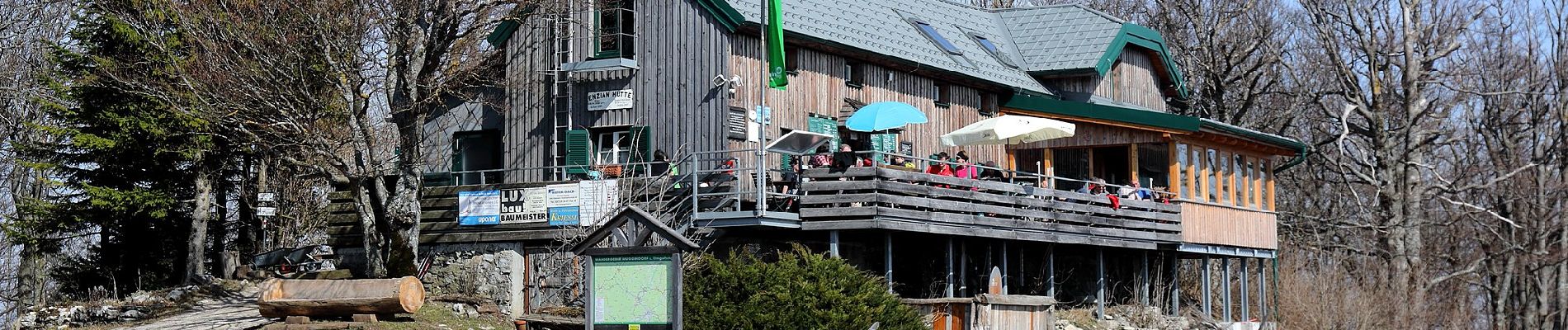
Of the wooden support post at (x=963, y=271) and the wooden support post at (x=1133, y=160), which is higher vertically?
the wooden support post at (x=1133, y=160)

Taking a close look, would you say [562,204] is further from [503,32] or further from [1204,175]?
[1204,175]

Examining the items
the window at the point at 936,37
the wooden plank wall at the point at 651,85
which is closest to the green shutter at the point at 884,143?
the window at the point at 936,37

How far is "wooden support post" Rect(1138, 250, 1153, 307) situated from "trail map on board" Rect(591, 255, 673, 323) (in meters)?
15.3

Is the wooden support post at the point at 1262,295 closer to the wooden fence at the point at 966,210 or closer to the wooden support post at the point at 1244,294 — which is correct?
the wooden support post at the point at 1244,294

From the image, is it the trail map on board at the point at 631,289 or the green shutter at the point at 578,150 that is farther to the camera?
the green shutter at the point at 578,150

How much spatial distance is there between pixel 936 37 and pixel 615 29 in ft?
24.0

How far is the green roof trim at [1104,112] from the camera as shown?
101 feet

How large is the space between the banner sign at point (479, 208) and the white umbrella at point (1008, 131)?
7398 millimetres

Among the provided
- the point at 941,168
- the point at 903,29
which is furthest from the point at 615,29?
the point at 903,29

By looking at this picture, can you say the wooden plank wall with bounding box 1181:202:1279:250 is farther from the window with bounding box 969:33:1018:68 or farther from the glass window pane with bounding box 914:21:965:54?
the window with bounding box 969:33:1018:68

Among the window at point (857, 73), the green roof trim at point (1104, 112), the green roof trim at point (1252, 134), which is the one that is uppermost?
the window at point (857, 73)

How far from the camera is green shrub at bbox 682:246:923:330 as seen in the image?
19.8 metres

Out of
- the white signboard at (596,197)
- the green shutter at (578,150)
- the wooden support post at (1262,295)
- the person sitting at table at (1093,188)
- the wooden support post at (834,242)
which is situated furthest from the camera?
the wooden support post at (1262,295)

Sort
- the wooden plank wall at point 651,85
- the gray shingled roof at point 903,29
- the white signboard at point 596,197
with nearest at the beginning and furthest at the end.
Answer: the white signboard at point 596,197 → the wooden plank wall at point 651,85 → the gray shingled roof at point 903,29
